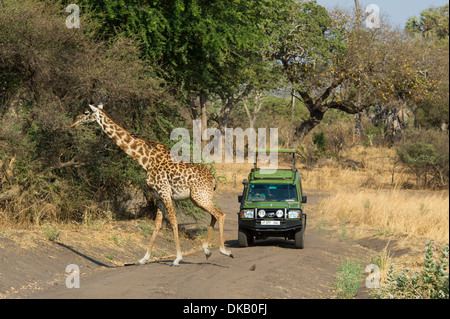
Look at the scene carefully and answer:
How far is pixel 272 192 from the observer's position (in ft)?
58.1

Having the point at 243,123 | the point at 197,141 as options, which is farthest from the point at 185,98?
the point at 243,123

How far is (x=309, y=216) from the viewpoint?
25.1 metres

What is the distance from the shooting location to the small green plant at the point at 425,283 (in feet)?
30.3

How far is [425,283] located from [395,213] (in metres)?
10.7

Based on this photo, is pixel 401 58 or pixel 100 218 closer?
pixel 100 218

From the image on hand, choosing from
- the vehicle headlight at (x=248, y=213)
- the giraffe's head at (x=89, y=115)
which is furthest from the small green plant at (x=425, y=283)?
the giraffe's head at (x=89, y=115)

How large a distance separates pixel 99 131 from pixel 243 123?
42.2 m

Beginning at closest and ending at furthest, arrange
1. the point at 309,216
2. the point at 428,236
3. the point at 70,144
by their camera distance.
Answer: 1. the point at 70,144
2. the point at 428,236
3. the point at 309,216

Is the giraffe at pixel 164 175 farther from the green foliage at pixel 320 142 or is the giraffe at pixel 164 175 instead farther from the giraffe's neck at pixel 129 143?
the green foliage at pixel 320 142

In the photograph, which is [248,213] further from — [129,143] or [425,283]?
[425,283]

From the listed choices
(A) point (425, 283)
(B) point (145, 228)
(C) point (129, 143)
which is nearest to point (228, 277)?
(A) point (425, 283)

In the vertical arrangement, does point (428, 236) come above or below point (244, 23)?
below

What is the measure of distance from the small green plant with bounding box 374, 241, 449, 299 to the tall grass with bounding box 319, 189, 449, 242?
732 cm
